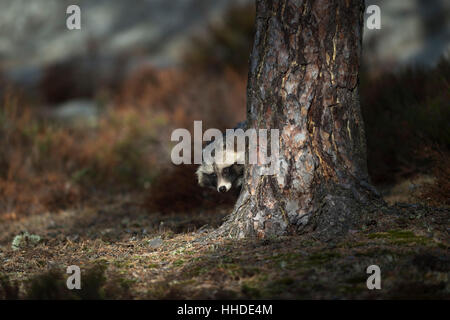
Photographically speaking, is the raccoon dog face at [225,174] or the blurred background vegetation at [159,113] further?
the blurred background vegetation at [159,113]

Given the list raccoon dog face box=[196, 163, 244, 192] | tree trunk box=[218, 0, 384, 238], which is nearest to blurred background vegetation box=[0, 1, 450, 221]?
raccoon dog face box=[196, 163, 244, 192]

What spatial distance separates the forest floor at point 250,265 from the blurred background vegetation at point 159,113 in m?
1.46

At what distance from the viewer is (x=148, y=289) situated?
3.16m

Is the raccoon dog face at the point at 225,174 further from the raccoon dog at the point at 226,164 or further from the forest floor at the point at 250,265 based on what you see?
the forest floor at the point at 250,265

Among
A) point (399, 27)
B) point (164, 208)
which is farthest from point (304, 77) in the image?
point (399, 27)

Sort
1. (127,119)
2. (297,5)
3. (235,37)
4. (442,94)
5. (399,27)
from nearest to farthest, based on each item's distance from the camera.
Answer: (297,5)
(442,94)
(127,119)
(235,37)
(399,27)

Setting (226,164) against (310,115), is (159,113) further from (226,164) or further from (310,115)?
(310,115)

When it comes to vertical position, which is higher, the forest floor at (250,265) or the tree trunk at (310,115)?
the tree trunk at (310,115)

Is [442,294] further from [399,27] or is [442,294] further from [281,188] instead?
[399,27]

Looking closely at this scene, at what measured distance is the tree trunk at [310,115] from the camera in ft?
12.6

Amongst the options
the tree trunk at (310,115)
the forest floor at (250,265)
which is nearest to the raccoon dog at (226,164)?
the forest floor at (250,265)

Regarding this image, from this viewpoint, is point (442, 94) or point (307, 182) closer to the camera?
point (307, 182)

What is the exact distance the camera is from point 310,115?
391cm
